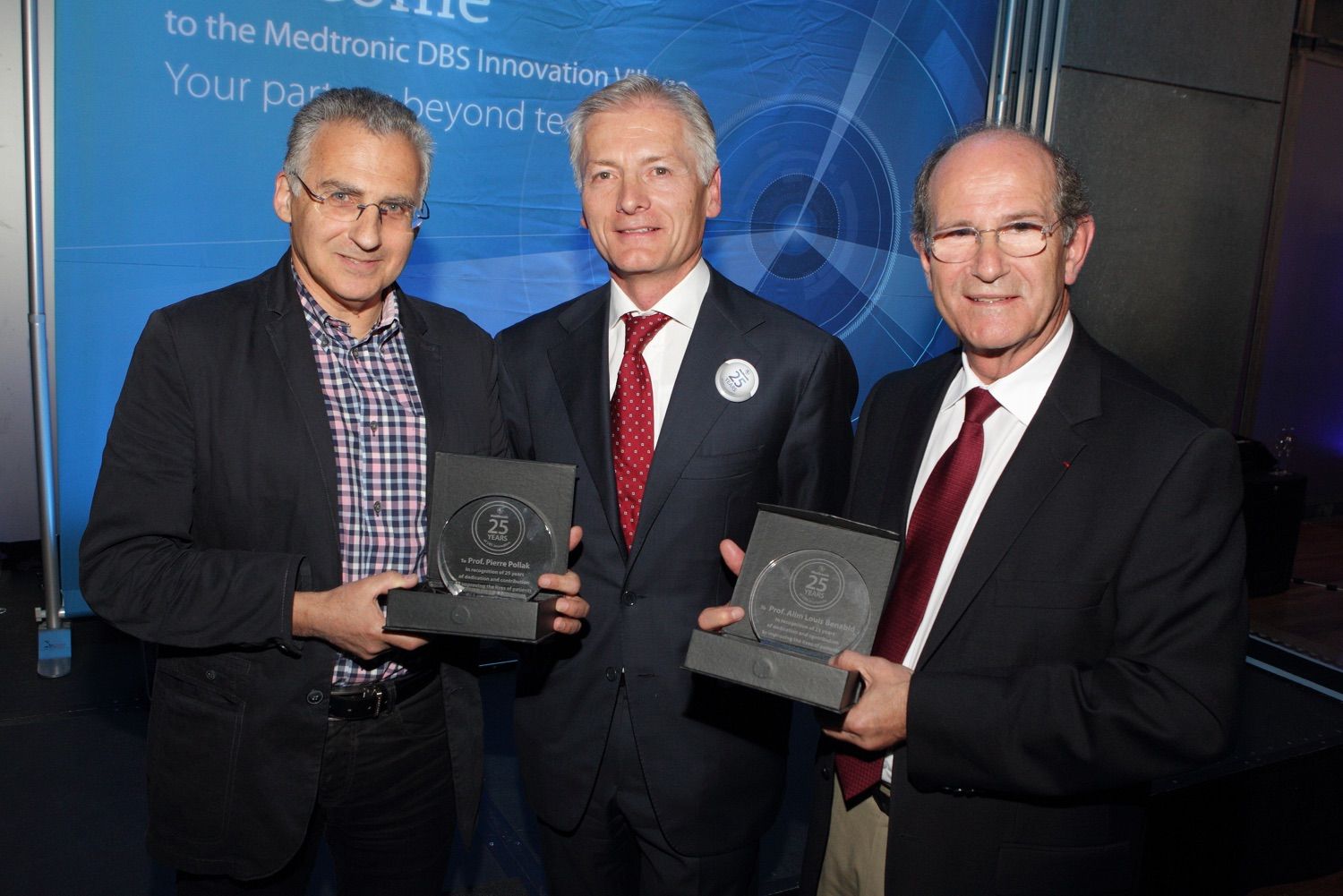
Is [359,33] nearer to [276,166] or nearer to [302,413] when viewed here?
[276,166]

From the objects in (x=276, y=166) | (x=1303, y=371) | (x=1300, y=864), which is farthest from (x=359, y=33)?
(x=1303, y=371)

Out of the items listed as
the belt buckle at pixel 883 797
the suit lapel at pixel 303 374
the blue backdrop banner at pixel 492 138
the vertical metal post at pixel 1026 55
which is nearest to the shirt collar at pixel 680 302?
the suit lapel at pixel 303 374

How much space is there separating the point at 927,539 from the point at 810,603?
0.85 ft

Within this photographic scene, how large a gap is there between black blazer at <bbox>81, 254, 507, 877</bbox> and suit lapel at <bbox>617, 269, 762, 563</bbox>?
2.07 ft

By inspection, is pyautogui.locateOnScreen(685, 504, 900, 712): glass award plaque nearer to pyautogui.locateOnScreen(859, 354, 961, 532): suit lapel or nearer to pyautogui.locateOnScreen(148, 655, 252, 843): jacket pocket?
pyautogui.locateOnScreen(859, 354, 961, 532): suit lapel

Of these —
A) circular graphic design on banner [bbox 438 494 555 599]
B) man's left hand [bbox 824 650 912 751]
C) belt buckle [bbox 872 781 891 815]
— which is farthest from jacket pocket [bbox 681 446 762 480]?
belt buckle [bbox 872 781 891 815]

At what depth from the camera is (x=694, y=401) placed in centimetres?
204

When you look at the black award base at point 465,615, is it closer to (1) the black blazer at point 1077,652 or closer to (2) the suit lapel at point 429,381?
(2) the suit lapel at point 429,381

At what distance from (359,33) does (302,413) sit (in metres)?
2.94

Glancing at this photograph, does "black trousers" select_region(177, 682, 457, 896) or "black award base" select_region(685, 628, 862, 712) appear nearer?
"black award base" select_region(685, 628, 862, 712)

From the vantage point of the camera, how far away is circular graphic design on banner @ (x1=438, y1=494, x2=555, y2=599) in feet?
5.96

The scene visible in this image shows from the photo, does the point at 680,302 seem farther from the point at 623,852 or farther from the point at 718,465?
the point at 623,852

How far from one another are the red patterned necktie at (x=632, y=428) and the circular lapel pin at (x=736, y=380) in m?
0.16

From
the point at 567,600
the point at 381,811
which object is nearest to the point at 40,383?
the point at 381,811
